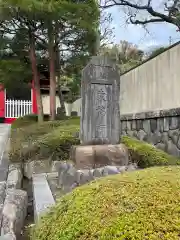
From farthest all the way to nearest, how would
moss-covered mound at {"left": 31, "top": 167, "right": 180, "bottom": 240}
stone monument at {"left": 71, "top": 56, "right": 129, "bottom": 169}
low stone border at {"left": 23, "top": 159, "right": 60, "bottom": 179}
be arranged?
low stone border at {"left": 23, "top": 159, "right": 60, "bottom": 179} < stone monument at {"left": 71, "top": 56, "right": 129, "bottom": 169} < moss-covered mound at {"left": 31, "top": 167, "right": 180, "bottom": 240}

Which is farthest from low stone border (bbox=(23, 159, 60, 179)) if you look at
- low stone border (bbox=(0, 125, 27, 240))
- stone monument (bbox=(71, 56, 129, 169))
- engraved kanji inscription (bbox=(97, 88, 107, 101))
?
engraved kanji inscription (bbox=(97, 88, 107, 101))

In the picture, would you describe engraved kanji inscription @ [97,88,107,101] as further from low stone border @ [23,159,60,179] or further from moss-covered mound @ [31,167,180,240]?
moss-covered mound @ [31,167,180,240]

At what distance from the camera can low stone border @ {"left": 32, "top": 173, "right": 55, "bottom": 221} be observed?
11.0 feet

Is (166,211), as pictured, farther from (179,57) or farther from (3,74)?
(3,74)

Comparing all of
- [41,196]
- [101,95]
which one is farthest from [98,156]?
[41,196]

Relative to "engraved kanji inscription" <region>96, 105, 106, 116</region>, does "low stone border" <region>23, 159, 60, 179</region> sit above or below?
below

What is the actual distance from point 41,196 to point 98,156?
1.48m

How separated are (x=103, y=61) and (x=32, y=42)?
6.90 meters

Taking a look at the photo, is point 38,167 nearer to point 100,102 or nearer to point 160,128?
point 100,102

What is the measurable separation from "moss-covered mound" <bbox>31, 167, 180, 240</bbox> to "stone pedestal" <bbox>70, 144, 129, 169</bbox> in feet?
9.64

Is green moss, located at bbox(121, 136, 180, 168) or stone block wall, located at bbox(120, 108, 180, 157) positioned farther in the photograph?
stone block wall, located at bbox(120, 108, 180, 157)

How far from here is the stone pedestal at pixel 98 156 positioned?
202 inches

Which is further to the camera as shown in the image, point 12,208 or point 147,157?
point 147,157

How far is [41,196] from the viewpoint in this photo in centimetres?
404
